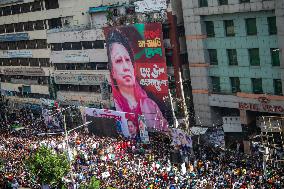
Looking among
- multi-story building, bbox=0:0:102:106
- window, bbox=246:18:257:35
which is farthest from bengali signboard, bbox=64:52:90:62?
window, bbox=246:18:257:35

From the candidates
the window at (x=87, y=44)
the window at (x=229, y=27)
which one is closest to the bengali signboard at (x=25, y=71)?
the window at (x=87, y=44)

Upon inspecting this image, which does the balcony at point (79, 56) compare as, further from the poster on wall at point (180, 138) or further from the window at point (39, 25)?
the poster on wall at point (180, 138)

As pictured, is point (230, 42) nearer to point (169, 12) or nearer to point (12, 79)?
point (169, 12)

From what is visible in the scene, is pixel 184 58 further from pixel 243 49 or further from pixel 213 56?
pixel 243 49

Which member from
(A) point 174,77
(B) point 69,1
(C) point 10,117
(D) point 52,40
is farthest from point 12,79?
(A) point 174,77

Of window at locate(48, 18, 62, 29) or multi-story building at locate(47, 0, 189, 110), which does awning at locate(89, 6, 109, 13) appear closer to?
multi-story building at locate(47, 0, 189, 110)
